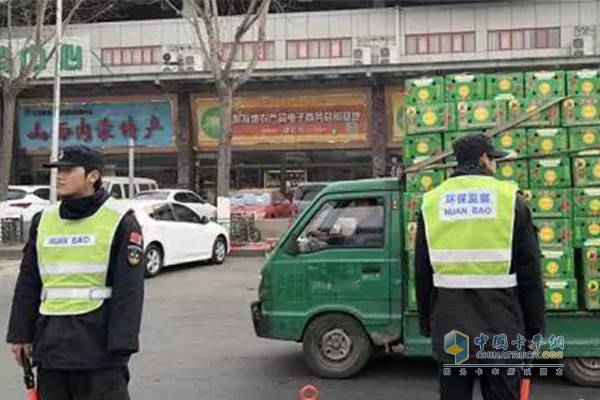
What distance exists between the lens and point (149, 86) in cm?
3366

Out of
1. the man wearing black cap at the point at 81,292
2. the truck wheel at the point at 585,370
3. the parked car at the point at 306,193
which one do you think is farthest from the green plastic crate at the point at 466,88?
the parked car at the point at 306,193

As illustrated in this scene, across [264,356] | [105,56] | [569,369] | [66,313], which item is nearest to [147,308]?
[264,356]

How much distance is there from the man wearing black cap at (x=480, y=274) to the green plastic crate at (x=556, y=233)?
2.72m

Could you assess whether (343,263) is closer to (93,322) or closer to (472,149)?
(472,149)

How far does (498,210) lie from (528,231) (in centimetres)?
19

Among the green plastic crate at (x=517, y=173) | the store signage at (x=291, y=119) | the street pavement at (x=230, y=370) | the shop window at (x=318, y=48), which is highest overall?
the shop window at (x=318, y=48)

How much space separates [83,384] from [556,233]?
169 inches

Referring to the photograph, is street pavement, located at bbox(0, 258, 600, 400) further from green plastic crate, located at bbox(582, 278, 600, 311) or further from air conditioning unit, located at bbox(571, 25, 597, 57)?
air conditioning unit, located at bbox(571, 25, 597, 57)

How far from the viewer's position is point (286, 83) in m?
32.9

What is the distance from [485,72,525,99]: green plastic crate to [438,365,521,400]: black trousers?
3366 millimetres

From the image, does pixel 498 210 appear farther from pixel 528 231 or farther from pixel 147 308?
pixel 147 308

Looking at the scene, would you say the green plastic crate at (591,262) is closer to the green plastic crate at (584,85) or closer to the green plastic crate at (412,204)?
the green plastic crate at (584,85)

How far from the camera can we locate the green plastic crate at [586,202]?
681 centimetres

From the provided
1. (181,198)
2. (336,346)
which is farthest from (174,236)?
(181,198)
